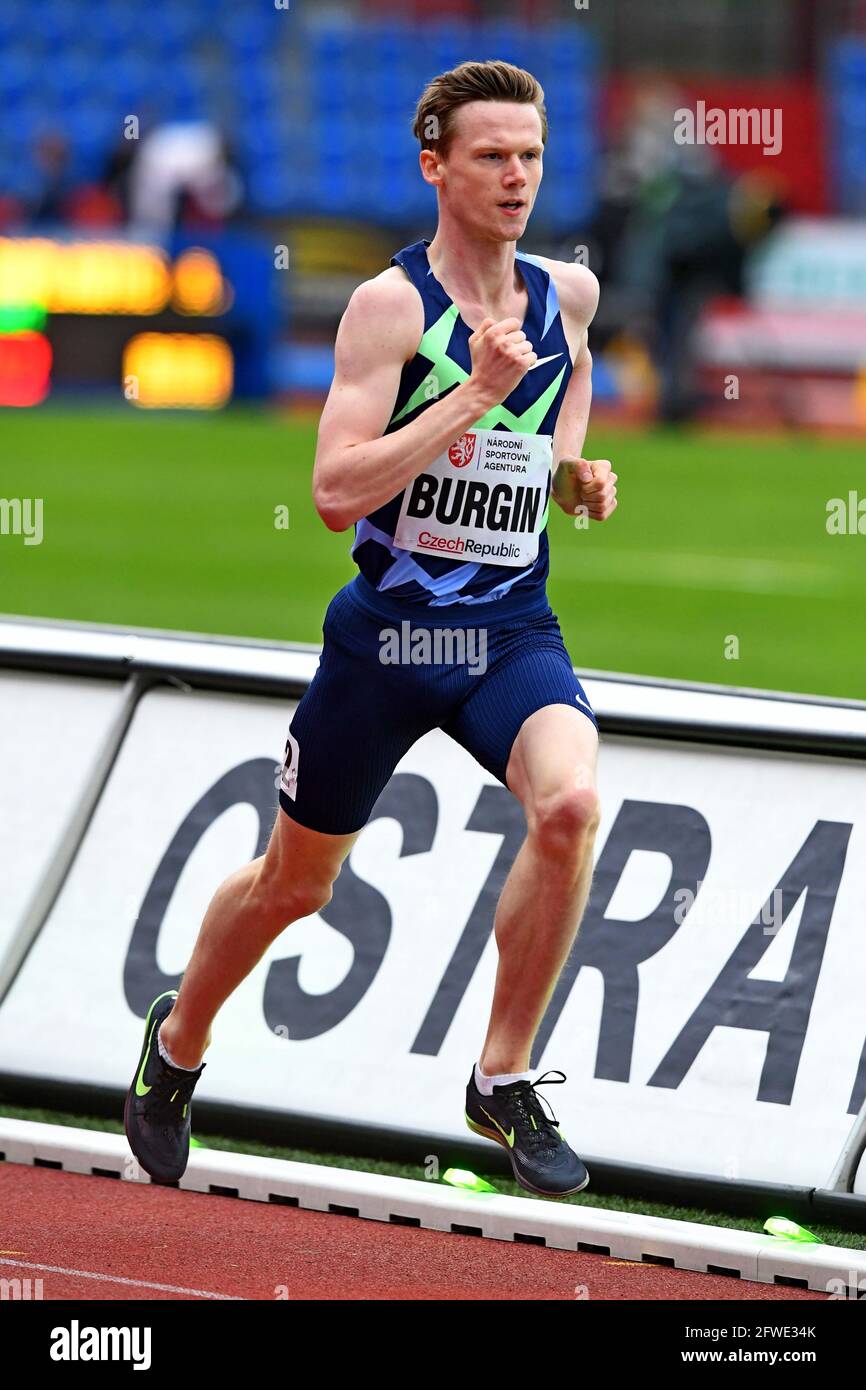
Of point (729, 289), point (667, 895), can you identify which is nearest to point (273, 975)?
point (667, 895)

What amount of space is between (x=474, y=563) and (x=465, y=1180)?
1.62m

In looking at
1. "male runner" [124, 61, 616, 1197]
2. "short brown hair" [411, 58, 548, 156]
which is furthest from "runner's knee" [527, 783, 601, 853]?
"short brown hair" [411, 58, 548, 156]

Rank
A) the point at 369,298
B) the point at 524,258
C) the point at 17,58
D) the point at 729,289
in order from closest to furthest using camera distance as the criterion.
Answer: the point at 369,298, the point at 524,258, the point at 729,289, the point at 17,58

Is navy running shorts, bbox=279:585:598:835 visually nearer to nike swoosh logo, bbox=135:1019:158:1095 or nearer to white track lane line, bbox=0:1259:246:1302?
nike swoosh logo, bbox=135:1019:158:1095

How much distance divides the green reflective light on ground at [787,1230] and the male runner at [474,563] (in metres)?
0.65

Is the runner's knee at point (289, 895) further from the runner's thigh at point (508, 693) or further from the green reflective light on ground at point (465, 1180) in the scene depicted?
the green reflective light on ground at point (465, 1180)

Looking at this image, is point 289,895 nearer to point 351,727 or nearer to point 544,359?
point 351,727

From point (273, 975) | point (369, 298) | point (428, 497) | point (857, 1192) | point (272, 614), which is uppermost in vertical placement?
point (272, 614)

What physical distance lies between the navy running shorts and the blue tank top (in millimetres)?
40

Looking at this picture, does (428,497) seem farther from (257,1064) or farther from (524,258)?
(257,1064)

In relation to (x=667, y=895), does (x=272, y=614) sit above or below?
above

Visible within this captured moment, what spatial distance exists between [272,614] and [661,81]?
69.0ft

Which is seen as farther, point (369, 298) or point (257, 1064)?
point (257, 1064)

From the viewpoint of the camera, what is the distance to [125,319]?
22.2 meters
